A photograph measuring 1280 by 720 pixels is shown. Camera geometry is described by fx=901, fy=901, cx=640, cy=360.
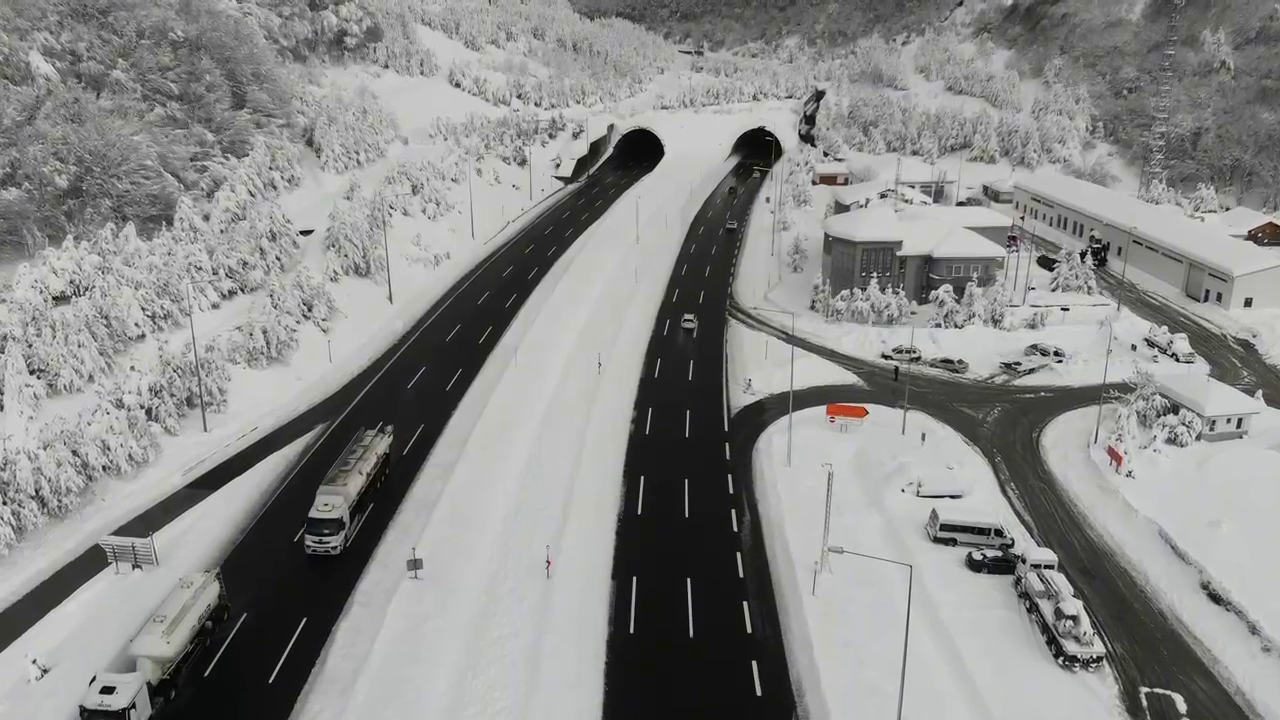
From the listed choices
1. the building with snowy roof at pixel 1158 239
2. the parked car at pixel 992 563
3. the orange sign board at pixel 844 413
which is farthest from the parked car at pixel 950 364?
the building with snowy roof at pixel 1158 239

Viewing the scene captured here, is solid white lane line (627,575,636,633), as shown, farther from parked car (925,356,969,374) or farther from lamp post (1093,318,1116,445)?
parked car (925,356,969,374)

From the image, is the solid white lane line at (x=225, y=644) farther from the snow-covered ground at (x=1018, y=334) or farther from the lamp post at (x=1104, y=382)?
the lamp post at (x=1104, y=382)

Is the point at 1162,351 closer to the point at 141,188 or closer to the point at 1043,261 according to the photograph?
the point at 1043,261

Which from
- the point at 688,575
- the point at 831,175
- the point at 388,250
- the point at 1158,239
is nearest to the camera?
the point at 688,575

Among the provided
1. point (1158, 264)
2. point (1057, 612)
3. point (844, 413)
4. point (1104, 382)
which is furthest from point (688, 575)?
point (1158, 264)

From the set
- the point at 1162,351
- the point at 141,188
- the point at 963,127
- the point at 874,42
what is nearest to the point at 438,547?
the point at 141,188

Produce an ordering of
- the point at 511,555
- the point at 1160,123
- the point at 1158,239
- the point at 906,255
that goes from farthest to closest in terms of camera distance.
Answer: the point at 1160,123, the point at 1158,239, the point at 906,255, the point at 511,555

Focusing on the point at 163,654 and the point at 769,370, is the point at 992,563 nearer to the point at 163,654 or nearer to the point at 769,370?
the point at 769,370
